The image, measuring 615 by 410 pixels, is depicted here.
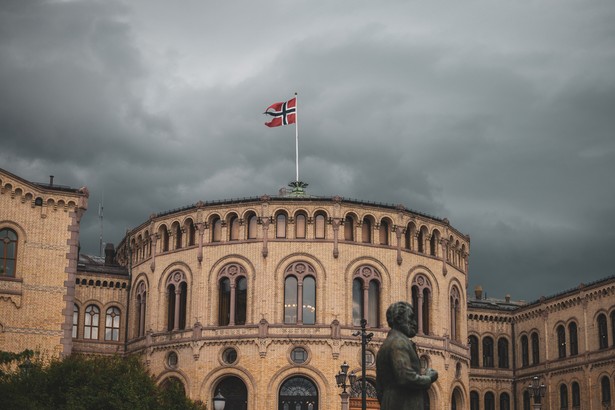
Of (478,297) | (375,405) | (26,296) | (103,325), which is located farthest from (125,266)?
(478,297)

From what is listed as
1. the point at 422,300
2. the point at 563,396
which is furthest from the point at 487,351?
the point at 422,300

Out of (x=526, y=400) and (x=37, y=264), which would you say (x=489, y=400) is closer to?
(x=526, y=400)

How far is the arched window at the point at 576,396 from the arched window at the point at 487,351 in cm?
890

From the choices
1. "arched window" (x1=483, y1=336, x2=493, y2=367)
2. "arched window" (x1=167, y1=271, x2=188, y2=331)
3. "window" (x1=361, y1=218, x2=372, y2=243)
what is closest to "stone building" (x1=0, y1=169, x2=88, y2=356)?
"arched window" (x1=167, y1=271, x2=188, y2=331)

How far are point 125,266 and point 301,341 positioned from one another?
58.9ft

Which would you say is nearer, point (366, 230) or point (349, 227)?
point (349, 227)

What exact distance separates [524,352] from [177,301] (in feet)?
95.1

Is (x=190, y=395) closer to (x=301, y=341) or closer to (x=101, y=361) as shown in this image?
(x=301, y=341)

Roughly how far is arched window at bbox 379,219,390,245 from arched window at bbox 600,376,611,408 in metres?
17.8

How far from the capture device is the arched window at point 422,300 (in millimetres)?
62975

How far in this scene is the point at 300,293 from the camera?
5984cm

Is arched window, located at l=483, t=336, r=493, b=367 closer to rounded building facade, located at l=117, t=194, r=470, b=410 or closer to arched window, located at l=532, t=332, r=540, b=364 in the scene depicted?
arched window, located at l=532, t=332, r=540, b=364

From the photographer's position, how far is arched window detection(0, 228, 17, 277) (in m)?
54.0

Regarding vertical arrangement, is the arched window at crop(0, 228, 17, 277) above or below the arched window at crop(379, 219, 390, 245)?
below
